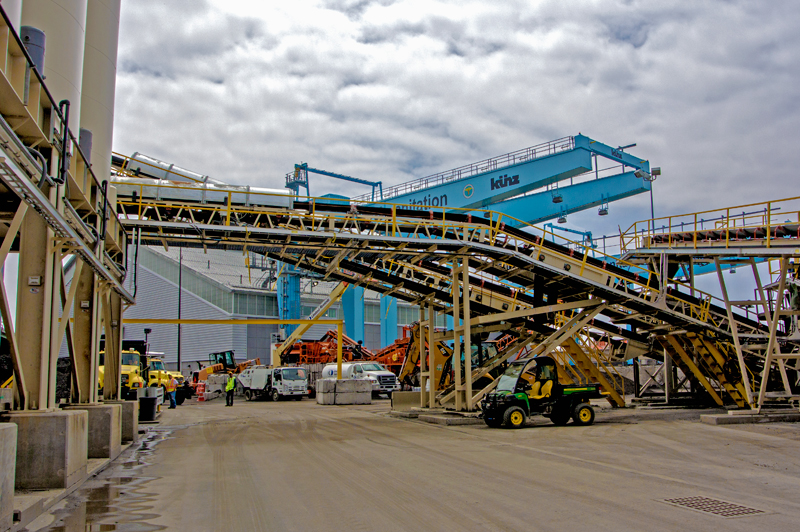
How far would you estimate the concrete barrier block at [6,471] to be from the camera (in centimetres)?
550

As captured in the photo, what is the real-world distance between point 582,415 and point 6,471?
1506 centimetres

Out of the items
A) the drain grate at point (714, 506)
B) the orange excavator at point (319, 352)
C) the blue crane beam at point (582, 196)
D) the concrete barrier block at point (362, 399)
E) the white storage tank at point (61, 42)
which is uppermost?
the blue crane beam at point (582, 196)

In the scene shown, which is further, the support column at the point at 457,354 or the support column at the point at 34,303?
the support column at the point at 457,354

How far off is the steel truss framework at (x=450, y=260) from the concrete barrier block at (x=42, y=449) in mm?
8136

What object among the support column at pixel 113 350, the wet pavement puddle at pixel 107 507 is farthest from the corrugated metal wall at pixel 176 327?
the wet pavement puddle at pixel 107 507

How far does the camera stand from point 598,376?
23.1 m

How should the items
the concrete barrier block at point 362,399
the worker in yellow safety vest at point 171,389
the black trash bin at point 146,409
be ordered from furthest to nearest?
the concrete barrier block at point 362,399 < the worker in yellow safety vest at point 171,389 < the black trash bin at point 146,409

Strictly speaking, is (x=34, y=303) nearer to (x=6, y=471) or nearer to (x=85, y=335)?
(x=6, y=471)

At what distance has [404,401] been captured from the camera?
24688 mm

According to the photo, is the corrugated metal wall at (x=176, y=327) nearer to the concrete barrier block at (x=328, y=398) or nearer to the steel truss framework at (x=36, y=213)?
the concrete barrier block at (x=328, y=398)

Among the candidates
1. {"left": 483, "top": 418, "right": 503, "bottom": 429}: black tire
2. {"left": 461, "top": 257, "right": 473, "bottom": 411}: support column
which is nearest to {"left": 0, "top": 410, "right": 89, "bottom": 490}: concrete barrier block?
{"left": 483, "top": 418, "right": 503, "bottom": 429}: black tire

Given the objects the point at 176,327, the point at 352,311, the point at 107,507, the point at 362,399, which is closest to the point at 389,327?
the point at 352,311

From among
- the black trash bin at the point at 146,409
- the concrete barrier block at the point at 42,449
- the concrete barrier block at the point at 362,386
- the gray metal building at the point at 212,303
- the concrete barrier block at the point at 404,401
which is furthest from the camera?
the gray metal building at the point at 212,303

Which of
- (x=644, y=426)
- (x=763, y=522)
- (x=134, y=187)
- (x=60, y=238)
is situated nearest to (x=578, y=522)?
(x=763, y=522)
